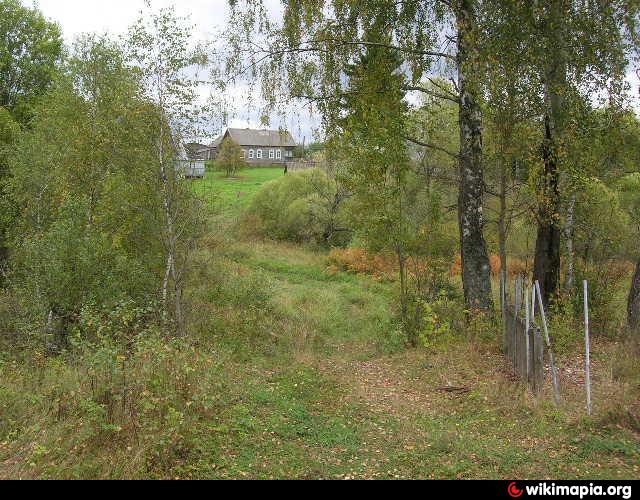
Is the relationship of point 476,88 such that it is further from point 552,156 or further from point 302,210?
point 302,210

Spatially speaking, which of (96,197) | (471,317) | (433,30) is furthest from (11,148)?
(471,317)

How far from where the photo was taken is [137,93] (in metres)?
10.3

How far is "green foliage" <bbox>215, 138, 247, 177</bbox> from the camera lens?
42469mm

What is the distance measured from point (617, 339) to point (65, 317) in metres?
10.5

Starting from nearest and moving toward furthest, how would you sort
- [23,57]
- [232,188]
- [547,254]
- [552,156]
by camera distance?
[552,156] → [547,254] → [23,57] → [232,188]

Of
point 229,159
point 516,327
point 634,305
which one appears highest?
point 229,159

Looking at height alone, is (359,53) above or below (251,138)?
below

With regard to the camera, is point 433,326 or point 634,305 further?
point 433,326

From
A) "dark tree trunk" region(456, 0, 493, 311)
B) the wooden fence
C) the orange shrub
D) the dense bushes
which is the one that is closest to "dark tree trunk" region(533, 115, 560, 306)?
"dark tree trunk" region(456, 0, 493, 311)

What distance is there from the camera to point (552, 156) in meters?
9.93

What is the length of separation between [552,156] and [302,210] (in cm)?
2001
